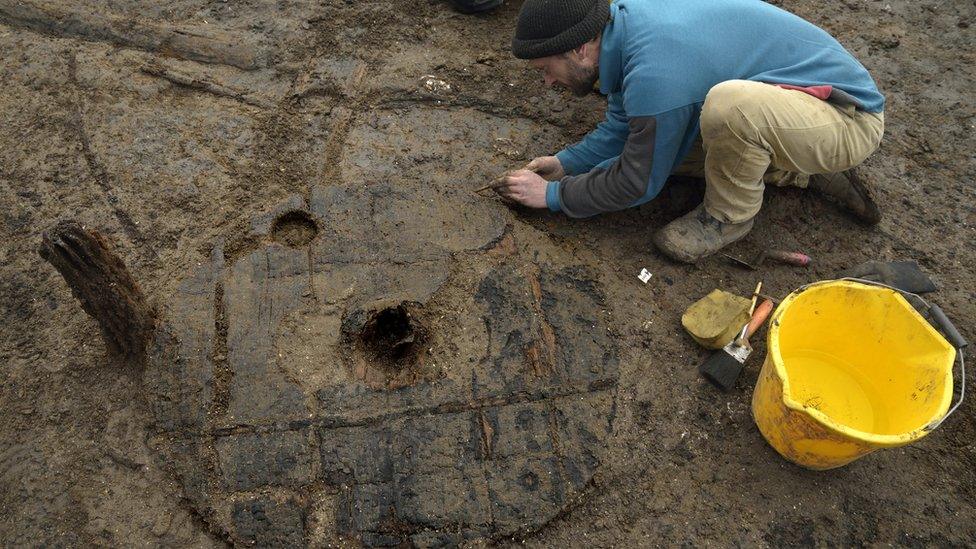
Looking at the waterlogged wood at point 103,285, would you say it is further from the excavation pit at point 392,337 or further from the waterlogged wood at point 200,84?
the waterlogged wood at point 200,84

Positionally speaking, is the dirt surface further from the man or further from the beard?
the beard

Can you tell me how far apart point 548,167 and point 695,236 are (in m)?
0.74

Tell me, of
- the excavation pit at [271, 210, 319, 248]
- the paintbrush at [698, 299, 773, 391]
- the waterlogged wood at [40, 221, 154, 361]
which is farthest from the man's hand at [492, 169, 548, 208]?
the waterlogged wood at [40, 221, 154, 361]

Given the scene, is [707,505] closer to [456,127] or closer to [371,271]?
[371,271]

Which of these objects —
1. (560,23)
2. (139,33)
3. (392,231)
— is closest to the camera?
(560,23)

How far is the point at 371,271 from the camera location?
271 cm

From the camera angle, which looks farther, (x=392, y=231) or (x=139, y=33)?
(x=139, y=33)

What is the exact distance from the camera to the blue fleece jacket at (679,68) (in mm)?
2422

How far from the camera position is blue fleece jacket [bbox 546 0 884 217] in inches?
95.3

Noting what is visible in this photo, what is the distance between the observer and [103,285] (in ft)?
7.28

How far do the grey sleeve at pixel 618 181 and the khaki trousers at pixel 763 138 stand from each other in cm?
24

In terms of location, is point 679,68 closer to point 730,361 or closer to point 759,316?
point 759,316

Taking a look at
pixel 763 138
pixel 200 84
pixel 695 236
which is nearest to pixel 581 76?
pixel 763 138

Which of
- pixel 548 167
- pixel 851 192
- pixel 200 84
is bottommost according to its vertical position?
pixel 851 192
